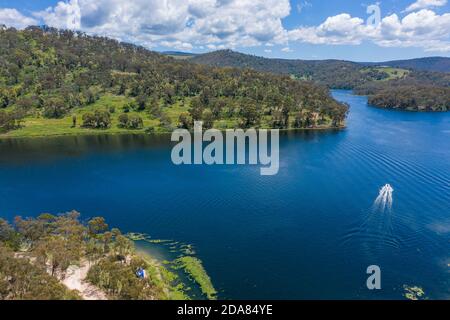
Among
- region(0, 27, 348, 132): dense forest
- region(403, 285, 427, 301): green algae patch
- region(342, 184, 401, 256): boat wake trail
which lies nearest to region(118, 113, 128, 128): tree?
region(0, 27, 348, 132): dense forest

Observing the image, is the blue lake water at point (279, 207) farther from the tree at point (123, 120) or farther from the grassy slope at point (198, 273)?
the tree at point (123, 120)

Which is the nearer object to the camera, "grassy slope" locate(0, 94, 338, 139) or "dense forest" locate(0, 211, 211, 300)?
"dense forest" locate(0, 211, 211, 300)

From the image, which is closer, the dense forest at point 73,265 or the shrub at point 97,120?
the dense forest at point 73,265

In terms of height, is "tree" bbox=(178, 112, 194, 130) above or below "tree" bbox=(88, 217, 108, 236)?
above

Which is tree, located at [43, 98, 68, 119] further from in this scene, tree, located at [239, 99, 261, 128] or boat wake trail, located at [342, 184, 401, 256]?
boat wake trail, located at [342, 184, 401, 256]

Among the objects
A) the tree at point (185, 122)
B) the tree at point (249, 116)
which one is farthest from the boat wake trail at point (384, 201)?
the tree at point (185, 122)

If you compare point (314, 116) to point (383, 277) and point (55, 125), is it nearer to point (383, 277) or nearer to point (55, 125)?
point (55, 125)
